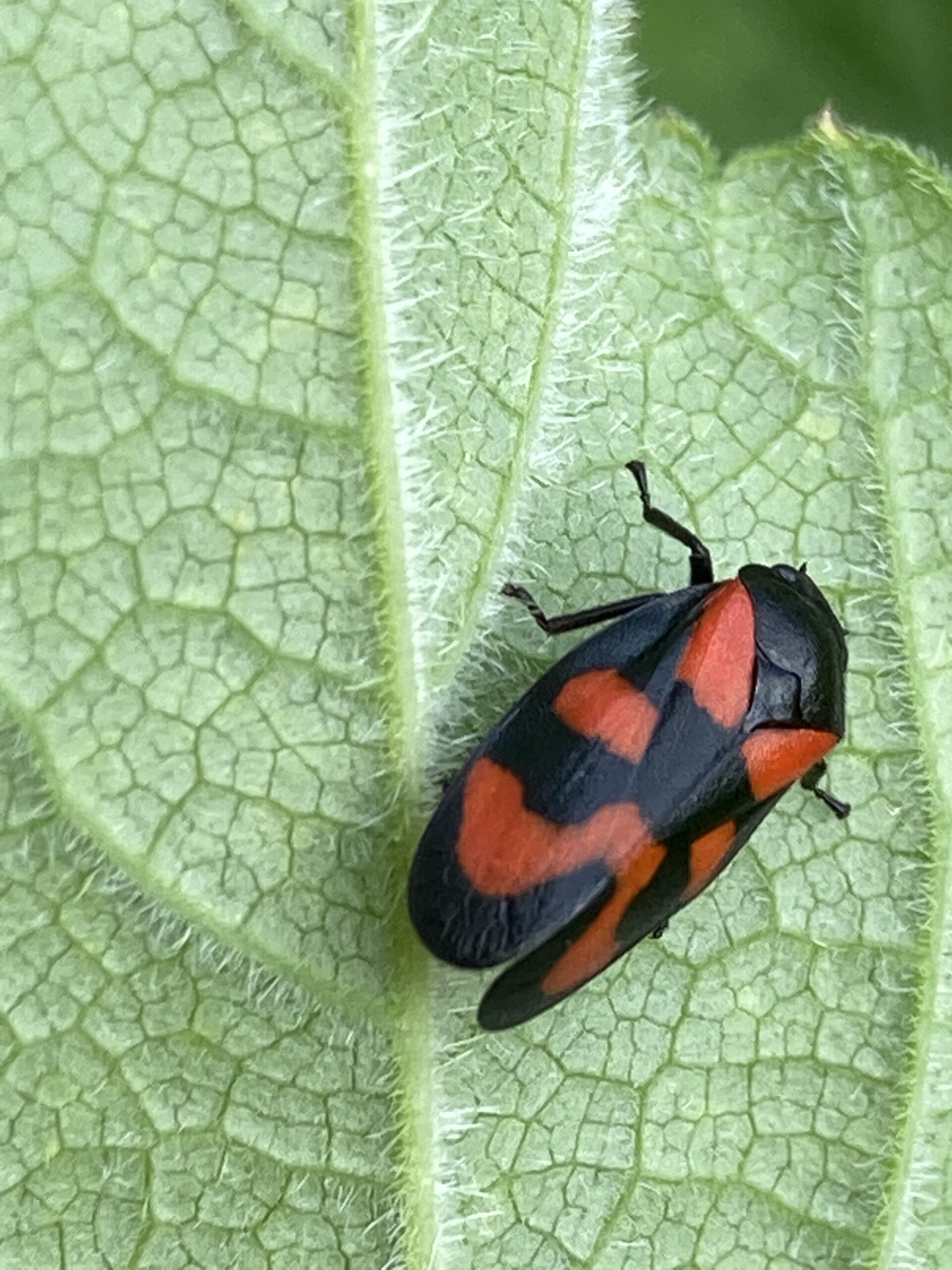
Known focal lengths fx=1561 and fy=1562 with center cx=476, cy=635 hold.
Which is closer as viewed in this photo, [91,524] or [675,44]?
[91,524]

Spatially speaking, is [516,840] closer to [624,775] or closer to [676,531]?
[624,775]

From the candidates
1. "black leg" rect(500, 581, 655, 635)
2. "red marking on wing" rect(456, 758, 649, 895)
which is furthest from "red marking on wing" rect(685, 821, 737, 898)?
"black leg" rect(500, 581, 655, 635)

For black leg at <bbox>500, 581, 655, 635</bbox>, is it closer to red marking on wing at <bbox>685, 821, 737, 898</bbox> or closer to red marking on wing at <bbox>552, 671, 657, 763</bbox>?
red marking on wing at <bbox>552, 671, 657, 763</bbox>

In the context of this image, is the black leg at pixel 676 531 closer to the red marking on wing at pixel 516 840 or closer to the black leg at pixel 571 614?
the black leg at pixel 571 614

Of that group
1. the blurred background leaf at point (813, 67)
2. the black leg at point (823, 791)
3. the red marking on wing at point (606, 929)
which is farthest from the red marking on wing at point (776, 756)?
the blurred background leaf at point (813, 67)

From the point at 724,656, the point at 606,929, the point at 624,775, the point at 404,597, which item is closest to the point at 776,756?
the point at 724,656

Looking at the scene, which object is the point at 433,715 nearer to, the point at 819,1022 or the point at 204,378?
the point at 204,378

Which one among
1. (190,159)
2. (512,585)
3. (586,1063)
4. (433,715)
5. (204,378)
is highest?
(190,159)

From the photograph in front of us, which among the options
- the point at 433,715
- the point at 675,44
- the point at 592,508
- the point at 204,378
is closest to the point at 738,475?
the point at 592,508
